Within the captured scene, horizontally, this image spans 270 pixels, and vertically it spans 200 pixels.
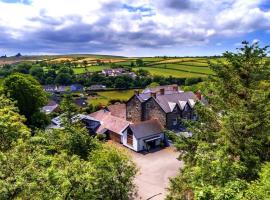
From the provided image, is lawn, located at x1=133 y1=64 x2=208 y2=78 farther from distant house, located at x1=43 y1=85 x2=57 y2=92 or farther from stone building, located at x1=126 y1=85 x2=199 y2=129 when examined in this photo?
stone building, located at x1=126 y1=85 x2=199 y2=129

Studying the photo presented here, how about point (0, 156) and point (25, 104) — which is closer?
point (0, 156)

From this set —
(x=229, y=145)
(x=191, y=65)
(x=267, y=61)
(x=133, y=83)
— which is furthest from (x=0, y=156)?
(x=191, y=65)

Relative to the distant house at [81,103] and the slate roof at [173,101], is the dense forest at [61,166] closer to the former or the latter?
the slate roof at [173,101]

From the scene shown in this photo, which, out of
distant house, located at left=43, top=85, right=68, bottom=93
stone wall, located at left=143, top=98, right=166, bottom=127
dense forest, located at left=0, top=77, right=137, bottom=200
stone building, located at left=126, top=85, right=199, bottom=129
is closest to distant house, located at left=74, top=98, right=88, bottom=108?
stone building, located at left=126, top=85, right=199, bottom=129

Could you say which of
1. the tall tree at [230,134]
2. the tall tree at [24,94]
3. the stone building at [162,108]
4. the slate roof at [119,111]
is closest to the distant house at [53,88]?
the slate roof at [119,111]

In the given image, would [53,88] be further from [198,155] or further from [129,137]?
[198,155]

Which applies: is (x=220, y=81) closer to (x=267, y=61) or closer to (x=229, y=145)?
(x=267, y=61)
